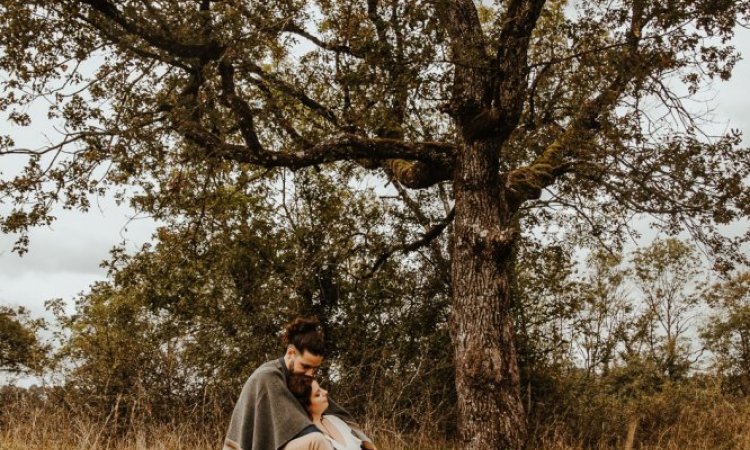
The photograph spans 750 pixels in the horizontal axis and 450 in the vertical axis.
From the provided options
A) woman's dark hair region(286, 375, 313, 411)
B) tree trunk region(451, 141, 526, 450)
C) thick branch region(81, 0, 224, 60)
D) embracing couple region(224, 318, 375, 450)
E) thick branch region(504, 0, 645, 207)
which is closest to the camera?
embracing couple region(224, 318, 375, 450)

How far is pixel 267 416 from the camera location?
14.2 feet

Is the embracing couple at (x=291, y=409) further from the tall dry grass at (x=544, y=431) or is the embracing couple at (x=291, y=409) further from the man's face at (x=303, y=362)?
the tall dry grass at (x=544, y=431)

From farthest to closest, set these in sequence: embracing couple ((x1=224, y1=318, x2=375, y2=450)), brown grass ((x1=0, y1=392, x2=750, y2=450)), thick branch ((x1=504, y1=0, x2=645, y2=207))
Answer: thick branch ((x1=504, y1=0, x2=645, y2=207)), brown grass ((x1=0, y1=392, x2=750, y2=450)), embracing couple ((x1=224, y1=318, x2=375, y2=450))

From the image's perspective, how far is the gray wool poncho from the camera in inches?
167

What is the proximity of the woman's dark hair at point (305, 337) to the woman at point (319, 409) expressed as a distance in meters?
0.22

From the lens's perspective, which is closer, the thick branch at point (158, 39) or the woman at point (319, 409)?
the woman at point (319, 409)

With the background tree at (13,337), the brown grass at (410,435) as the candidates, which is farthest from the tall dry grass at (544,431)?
the background tree at (13,337)

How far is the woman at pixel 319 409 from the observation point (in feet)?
14.8

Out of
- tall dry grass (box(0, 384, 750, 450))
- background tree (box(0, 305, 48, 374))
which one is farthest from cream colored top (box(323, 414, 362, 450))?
background tree (box(0, 305, 48, 374))

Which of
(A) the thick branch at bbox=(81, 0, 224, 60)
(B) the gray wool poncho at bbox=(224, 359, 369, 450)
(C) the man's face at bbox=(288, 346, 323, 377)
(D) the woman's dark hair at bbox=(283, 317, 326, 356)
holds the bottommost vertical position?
(B) the gray wool poncho at bbox=(224, 359, 369, 450)

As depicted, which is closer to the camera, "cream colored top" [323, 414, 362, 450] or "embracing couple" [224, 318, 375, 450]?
"embracing couple" [224, 318, 375, 450]

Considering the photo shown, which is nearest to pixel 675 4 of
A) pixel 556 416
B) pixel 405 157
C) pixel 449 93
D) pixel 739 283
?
pixel 449 93

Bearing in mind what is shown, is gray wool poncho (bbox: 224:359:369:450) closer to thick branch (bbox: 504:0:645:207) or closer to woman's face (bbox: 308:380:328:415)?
woman's face (bbox: 308:380:328:415)

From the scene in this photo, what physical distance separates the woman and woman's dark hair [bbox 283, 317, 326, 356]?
22 cm
